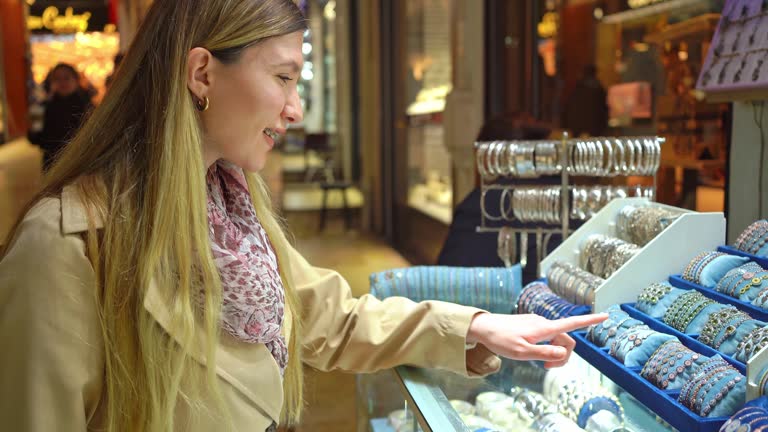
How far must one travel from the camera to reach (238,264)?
48.1 inches

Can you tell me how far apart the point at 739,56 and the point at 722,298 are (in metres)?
0.73

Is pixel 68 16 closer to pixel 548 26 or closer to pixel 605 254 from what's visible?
pixel 548 26

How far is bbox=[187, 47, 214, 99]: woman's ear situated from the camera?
1.16 m

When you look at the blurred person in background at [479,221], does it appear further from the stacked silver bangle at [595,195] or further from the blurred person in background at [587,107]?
the blurred person in background at [587,107]

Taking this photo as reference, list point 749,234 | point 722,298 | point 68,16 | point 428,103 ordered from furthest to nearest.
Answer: point 68,16 → point 428,103 → point 749,234 → point 722,298

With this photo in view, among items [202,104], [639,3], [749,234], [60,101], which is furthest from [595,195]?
[60,101]

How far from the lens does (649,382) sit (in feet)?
4.06

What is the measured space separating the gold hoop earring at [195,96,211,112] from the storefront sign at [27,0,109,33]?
15.7 meters

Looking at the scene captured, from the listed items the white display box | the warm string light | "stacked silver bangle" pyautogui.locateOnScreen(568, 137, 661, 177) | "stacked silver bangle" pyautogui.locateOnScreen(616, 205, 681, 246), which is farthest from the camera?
the warm string light

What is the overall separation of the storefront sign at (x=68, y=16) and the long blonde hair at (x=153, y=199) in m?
15.7

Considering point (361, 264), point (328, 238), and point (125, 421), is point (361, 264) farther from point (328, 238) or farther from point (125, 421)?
point (125, 421)

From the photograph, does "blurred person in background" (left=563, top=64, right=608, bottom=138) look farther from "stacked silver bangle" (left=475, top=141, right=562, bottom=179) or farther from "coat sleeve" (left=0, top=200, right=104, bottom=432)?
"coat sleeve" (left=0, top=200, right=104, bottom=432)

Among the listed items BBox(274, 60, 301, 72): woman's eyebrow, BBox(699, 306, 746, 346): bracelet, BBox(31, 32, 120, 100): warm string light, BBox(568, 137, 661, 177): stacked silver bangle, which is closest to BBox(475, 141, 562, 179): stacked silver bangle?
BBox(568, 137, 661, 177): stacked silver bangle

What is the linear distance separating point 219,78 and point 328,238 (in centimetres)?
815
